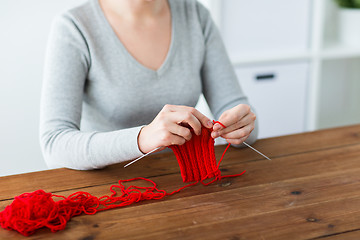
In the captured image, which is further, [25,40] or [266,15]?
[266,15]

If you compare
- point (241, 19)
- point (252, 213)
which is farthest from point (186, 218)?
point (241, 19)

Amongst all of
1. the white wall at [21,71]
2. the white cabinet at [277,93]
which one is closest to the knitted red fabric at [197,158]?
the white wall at [21,71]

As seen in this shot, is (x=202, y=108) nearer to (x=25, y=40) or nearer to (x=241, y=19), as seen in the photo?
(x=241, y=19)

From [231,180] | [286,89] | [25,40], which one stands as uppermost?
[25,40]

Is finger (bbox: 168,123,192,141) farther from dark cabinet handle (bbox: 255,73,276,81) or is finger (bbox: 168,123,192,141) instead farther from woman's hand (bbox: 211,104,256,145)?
dark cabinet handle (bbox: 255,73,276,81)

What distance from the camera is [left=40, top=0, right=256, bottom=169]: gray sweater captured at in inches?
45.1

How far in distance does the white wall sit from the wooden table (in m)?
0.94

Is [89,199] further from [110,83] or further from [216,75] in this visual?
[216,75]

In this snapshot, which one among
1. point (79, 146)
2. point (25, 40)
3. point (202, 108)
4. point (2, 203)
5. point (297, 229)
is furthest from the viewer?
point (202, 108)

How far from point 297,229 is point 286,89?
1.60m

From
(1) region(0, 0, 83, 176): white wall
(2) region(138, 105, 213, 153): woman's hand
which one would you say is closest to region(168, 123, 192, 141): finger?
(2) region(138, 105, 213, 153): woman's hand

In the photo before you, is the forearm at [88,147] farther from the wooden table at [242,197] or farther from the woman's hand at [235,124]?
the woman's hand at [235,124]

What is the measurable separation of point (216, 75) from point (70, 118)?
0.53 m

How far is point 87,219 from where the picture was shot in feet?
3.03
